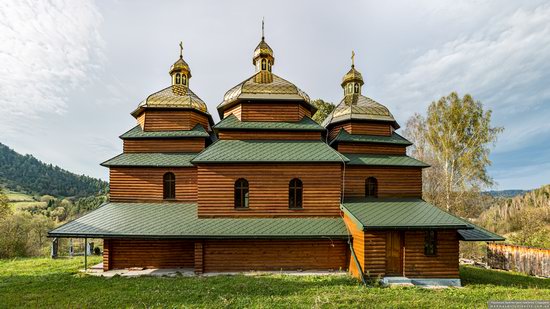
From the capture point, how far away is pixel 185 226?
11680 mm

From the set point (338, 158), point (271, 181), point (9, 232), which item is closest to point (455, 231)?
point (338, 158)

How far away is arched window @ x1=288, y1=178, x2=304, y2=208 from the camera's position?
1246cm

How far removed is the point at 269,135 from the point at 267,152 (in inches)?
47.4

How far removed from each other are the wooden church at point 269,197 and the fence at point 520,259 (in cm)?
564

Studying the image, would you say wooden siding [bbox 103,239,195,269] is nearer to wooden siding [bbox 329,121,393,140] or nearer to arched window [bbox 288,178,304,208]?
arched window [bbox 288,178,304,208]

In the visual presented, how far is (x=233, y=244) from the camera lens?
466 inches

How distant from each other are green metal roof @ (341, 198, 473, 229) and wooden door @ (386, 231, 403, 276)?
24.9 inches

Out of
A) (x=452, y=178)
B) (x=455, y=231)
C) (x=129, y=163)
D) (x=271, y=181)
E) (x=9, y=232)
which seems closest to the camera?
(x=455, y=231)

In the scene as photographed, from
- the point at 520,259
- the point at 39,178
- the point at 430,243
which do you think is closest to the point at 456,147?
the point at 520,259

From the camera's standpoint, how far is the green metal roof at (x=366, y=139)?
46.6 feet

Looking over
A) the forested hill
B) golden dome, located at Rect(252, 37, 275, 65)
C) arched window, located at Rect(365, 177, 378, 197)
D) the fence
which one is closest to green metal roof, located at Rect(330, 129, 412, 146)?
arched window, located at Rect(365, 177, 378, 197)

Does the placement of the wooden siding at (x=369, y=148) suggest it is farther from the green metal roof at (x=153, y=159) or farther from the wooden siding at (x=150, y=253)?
the wooden siding at (x=150, y=253)

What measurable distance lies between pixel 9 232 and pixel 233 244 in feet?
62.8

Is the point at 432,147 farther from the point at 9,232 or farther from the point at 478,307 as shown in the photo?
the point at 9,232
